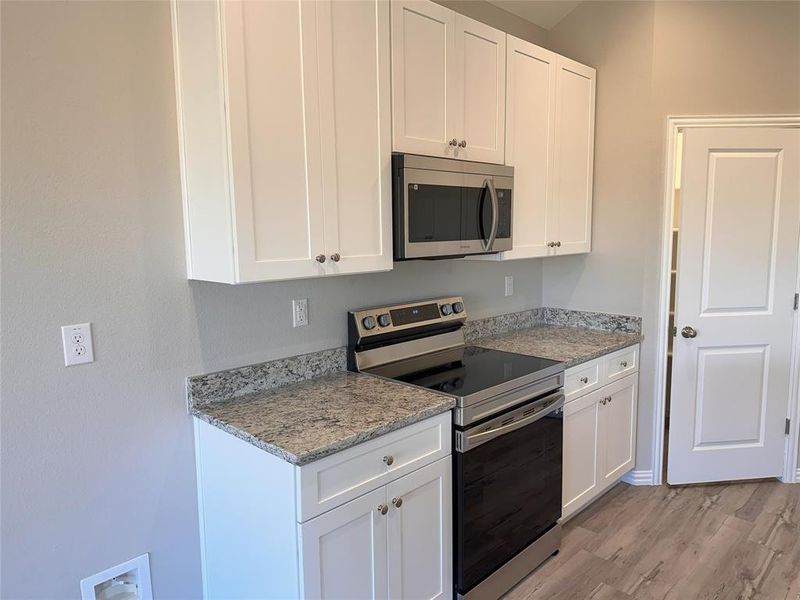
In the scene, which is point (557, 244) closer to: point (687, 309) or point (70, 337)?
point (687, 309)

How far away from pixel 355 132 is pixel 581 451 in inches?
72.0

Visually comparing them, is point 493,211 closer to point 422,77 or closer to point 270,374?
point 422,77

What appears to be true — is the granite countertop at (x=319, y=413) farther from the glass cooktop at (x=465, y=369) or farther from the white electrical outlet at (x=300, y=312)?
the white electrical outlet at (x=300, y=312)

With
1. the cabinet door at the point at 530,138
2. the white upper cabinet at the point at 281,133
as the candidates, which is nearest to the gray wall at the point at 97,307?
the white upper cabinet at the point at 281,133

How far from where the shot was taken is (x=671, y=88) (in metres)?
2.97

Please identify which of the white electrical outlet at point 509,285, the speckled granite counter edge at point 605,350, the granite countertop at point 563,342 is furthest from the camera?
the white electrical outlet at point 509,285

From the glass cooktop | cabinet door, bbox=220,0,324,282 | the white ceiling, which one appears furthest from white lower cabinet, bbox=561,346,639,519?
the white ceiling

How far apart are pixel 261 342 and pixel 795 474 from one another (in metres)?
3.14

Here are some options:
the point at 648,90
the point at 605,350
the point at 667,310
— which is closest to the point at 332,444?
the point at 605,350

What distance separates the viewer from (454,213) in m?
2.30

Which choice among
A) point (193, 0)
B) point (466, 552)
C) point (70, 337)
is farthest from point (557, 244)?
point (70, 337)

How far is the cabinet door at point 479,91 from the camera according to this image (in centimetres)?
231

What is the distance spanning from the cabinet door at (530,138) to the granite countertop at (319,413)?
965 millimetres

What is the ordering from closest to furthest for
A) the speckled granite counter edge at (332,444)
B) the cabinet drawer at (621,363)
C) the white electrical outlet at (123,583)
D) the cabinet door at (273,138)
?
the speckled granite counter edge at (332,444) → the cabinet door at (273,138) → the white electrical outlet at (123,583) → the cabinet drawer at (621,363)
